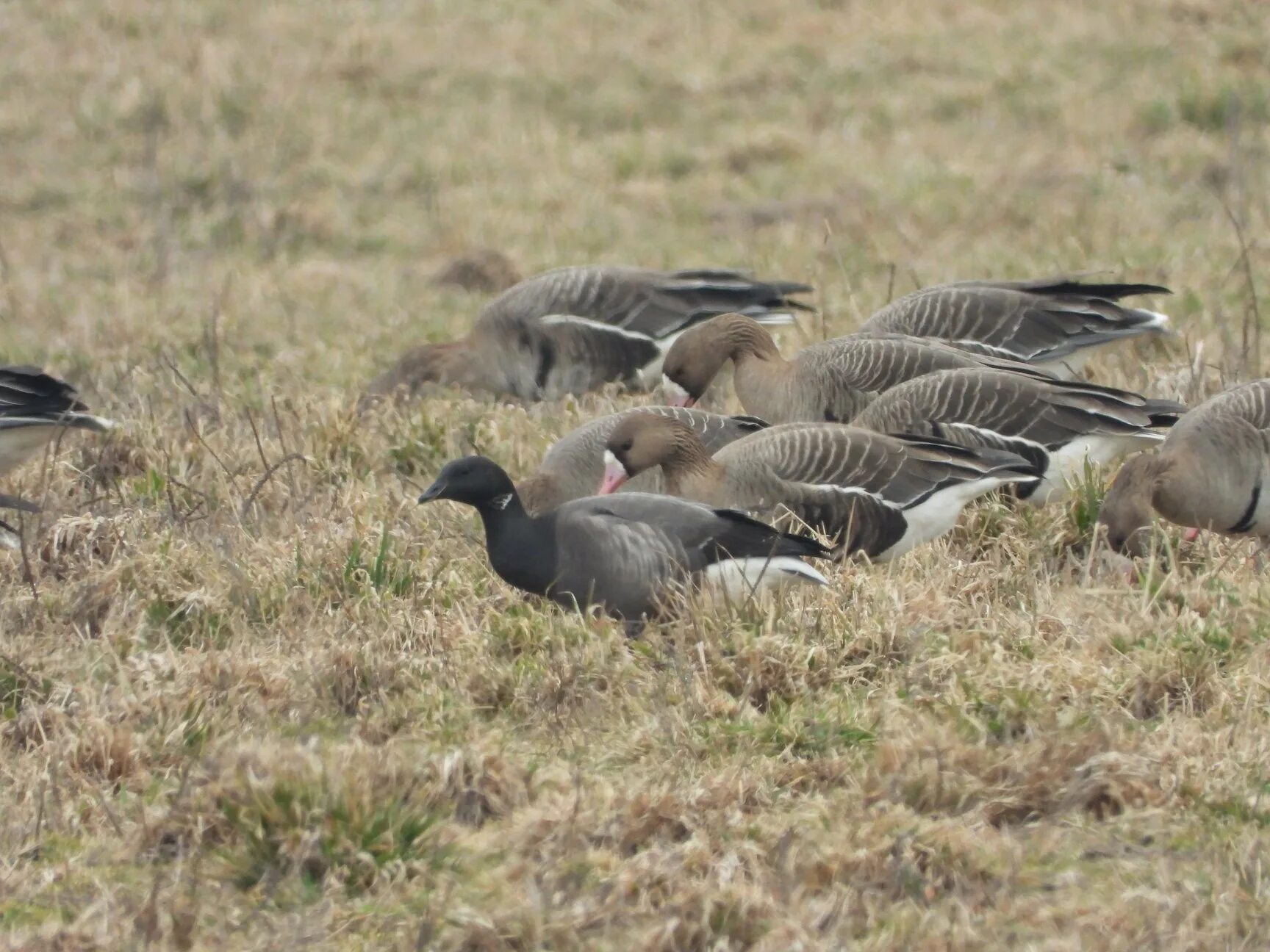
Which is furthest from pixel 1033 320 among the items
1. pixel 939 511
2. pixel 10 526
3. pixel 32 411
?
Answer: pixel 10 526

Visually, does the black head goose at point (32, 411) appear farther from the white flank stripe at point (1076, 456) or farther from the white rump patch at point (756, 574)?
the white flank stripe at point (1076, 456)

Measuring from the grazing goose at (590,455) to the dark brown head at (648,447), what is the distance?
0.11 meters

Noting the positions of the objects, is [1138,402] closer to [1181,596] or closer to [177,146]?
[1181,596]

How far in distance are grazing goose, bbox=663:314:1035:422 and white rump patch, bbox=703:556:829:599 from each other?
6.87 feet

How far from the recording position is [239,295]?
1213 centimetres

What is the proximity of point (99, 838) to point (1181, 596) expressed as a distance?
314 cm

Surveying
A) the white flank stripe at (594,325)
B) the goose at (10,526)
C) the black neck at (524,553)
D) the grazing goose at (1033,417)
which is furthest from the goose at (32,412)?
the white flank stripe at (594,325)

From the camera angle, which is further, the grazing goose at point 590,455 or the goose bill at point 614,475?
the grazing goose at point 590,455

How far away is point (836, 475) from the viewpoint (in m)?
6.96

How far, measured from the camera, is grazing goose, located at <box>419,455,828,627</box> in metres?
6.10

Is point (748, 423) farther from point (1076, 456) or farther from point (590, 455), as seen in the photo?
point (1076, 456)

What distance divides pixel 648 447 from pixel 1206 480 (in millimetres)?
1979

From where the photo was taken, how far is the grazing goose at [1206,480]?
21.1 feet

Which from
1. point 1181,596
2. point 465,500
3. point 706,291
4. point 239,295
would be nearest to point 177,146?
point 239,295
